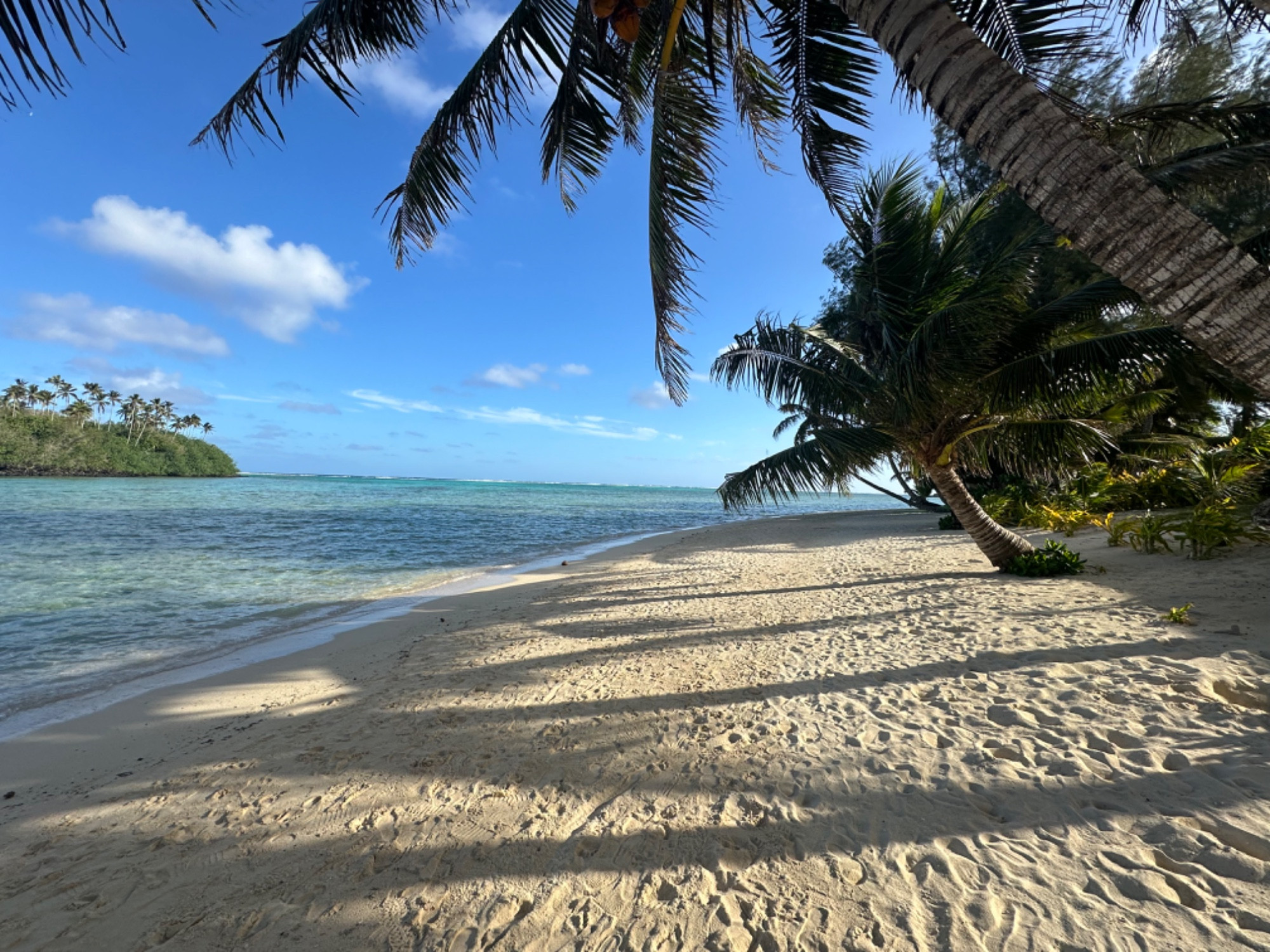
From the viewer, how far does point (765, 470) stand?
28.1 feet

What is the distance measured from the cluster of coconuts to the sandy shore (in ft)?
13.3

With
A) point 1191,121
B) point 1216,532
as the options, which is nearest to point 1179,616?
point 1216,532

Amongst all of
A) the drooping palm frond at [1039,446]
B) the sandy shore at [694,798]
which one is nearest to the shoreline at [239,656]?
the sandy shore at [694,798]

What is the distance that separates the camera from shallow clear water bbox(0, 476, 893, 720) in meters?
5.78

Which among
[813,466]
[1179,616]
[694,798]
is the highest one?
[813,466]

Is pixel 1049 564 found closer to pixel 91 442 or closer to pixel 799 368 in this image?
pixel 799 368

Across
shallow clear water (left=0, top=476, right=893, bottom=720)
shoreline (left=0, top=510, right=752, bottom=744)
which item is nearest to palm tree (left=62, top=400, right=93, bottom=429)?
shallow clear water (left=0, top=476, right=893, bottom=720)

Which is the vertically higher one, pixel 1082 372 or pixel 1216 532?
pixel 1082 372

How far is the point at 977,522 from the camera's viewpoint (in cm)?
733

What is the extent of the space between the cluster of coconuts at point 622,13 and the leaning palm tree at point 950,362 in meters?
3.67

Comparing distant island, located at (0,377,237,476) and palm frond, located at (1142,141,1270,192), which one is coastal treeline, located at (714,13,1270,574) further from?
distant island, located at (0,377,237,476)

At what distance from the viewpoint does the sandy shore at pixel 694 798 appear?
1771 millimetres

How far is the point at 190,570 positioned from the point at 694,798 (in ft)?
40.4

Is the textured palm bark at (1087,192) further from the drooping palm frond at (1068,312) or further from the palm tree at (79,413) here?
the palm tree at (79,413)
